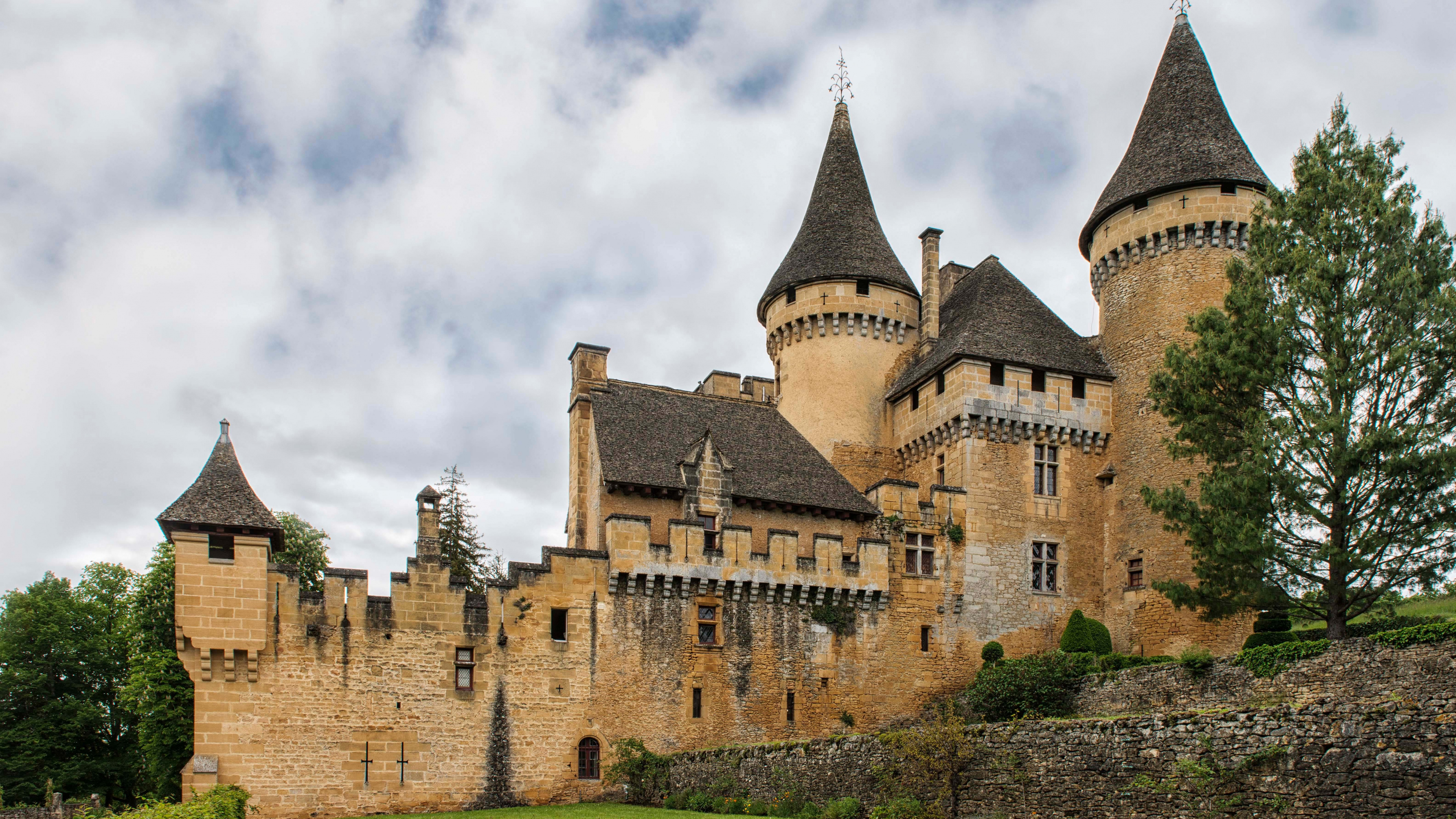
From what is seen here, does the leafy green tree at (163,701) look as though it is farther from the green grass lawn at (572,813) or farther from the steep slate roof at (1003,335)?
the steep slate roof at (1003,335)

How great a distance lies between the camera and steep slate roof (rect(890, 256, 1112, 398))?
35.5 meters

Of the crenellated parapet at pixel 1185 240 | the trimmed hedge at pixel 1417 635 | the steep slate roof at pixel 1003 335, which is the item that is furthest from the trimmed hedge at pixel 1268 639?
the crenellated parapet at pixel 1185 240

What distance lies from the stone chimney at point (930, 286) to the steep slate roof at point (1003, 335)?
50 cm

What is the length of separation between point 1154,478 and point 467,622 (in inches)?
795

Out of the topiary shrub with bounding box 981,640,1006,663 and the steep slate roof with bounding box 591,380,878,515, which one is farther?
the topiary shrub with bounding box 981,640,1006,663

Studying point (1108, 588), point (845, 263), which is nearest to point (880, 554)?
point (1108, 588)

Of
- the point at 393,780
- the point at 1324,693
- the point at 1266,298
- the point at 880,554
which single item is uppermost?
the point at 1266,298

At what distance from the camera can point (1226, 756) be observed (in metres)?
13.5

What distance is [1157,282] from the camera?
3431cm

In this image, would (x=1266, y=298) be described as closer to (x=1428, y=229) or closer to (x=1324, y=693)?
(x=1428, y=229)

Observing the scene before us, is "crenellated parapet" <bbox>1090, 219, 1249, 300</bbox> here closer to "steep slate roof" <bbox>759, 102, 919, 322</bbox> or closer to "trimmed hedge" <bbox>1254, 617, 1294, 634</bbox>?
"steep slate roof" <bbox>759, 102, 919, 322</bbox>

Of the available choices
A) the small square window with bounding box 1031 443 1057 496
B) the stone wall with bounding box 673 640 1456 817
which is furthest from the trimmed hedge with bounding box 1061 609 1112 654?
the stone wall with bounding box 673 640 1456 817

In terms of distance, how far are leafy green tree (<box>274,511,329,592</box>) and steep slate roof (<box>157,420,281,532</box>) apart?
15.6m

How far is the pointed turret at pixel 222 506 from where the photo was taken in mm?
26625
